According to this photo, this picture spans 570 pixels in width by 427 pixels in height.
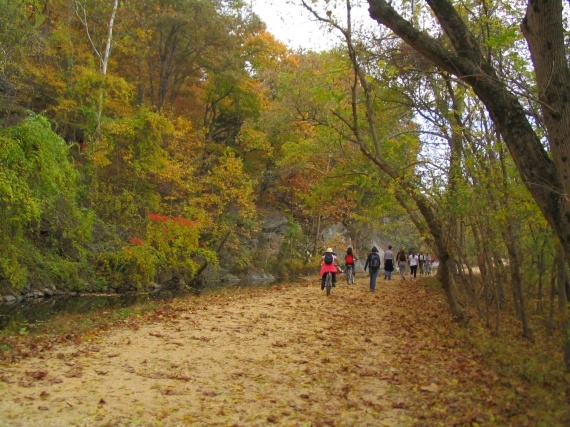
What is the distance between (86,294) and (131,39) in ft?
49.2

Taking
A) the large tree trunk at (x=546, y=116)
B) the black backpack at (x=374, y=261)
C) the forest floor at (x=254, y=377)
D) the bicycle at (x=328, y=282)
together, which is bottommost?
the forest floor at (x=254, y=377)

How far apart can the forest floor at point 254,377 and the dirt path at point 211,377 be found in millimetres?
19

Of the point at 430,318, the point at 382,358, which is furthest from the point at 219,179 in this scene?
the point at 382,358

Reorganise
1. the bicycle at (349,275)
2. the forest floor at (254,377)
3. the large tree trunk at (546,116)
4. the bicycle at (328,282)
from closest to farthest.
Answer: the large tree trunk at (546,116) < the forest floor at (254,377) < the bicycle at (328,282) < the bicycle at (349,275)

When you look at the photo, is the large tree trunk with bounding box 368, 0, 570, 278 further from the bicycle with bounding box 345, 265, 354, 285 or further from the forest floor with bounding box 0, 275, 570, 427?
the bicycle with bounding box 345, 265, 354, 285

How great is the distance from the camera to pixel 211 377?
6.77 meters

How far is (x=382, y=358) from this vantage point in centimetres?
828

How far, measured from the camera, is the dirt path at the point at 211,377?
528 centimetres

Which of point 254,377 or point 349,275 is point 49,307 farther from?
point 254,377

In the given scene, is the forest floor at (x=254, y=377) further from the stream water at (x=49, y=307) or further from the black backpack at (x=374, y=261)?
the black backpack at (x=374, y=261)

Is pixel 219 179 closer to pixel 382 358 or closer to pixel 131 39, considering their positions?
pixel 131 39

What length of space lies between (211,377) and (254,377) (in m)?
0.55

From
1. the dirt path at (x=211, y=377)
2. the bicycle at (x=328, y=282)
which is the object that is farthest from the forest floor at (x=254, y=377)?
the bicycle at (x=328, y=282)

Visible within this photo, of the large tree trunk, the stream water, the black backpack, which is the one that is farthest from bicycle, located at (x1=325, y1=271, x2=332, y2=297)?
the large tree trunk
